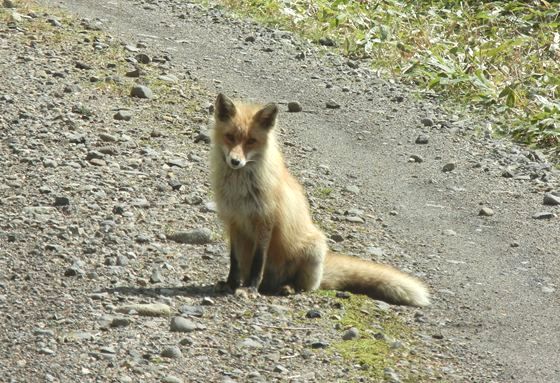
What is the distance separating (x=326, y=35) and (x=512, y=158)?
4.67 m

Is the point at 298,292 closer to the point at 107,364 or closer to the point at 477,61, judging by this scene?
the point at 107,364

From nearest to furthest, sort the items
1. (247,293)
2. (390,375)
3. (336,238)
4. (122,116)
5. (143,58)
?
(390,375)
(247,293)
(336,238)
(122,116)
(143,58)

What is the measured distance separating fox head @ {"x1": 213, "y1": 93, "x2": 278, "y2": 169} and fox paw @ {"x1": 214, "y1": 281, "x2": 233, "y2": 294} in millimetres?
790

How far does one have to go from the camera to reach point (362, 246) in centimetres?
877

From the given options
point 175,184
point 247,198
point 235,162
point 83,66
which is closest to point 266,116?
point 235,162

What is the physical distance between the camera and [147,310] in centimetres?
647

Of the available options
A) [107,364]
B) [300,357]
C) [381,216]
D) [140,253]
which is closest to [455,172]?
[381,216]

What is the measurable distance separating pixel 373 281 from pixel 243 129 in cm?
Result: 143

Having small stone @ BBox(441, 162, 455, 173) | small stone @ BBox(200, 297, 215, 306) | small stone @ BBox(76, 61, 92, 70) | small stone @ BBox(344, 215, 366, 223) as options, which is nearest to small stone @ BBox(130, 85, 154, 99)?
small stone @ BBox(76, 61, 92, 70)

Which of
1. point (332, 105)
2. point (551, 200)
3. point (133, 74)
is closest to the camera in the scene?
point (551, 200)

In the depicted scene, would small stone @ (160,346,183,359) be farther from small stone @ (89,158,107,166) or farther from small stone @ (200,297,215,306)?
small stone @ (89,158,107,166)

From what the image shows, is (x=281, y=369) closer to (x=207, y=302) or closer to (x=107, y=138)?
(x=207, y=302)

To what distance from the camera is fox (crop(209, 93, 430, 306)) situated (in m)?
7.23

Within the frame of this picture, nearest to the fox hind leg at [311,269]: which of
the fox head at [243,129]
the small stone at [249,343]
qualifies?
the fox head at [243,129]
